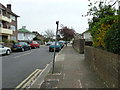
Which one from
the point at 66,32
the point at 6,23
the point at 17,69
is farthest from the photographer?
the point at 6,23

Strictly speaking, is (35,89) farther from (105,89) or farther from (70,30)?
(70,30)

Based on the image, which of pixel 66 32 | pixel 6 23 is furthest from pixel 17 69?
pixel 6 23

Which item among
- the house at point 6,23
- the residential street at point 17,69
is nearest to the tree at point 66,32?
the house at point 6,23

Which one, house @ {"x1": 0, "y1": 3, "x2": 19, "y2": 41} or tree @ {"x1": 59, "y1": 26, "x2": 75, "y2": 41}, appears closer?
house @ {"x1": 0, "y1": 3, "x2": 19, "y2": 41}

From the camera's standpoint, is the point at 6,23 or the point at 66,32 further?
the point at 6,23

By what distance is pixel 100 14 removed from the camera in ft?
26.9

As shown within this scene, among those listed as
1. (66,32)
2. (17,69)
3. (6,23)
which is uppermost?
(6,23)

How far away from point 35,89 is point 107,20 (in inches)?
152

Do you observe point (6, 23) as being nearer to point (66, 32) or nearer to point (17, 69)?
point (66, 32)

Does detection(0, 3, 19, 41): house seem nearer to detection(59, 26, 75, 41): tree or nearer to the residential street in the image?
detection(59, 26, 75, 41): tree

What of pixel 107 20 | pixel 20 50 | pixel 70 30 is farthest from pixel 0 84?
pixel 70 30

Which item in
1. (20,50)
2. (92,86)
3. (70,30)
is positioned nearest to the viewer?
(92,86)

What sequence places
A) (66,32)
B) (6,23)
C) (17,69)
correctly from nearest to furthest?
(17,69)
(66,32)
(6,23)

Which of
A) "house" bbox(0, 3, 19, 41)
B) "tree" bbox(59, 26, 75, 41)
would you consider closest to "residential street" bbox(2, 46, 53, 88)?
"tree" bbox(59, 26, 75, 41)
